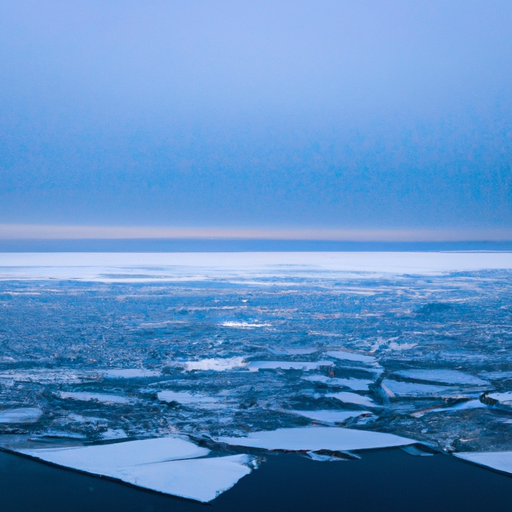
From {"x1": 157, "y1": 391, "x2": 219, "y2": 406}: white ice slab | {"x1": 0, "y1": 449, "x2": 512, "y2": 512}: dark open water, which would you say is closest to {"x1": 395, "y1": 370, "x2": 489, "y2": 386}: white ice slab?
{"x1": 0, "y1": 449, "x2": 512, "y2": 512}: dark open water

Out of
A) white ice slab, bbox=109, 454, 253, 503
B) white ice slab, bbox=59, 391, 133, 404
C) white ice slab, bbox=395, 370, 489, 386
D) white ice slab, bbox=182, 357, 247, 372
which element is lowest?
white ice slab, bbox=109, 454, 253, 503

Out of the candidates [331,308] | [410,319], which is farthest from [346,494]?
[331,308]

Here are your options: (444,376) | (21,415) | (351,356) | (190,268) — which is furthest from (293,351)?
(190,268)

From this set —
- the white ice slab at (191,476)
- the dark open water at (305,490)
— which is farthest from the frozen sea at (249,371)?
the dark open water at (305,490)

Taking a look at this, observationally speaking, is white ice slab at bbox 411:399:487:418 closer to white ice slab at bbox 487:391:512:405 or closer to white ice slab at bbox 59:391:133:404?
white ice slab at bbox 487:391:512:405

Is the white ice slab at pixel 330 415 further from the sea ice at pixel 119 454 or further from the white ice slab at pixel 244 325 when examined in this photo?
the white ice slab at pixel 244 325

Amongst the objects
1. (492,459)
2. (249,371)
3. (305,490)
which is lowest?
(305,490)

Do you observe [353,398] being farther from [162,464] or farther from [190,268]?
[190,268]
